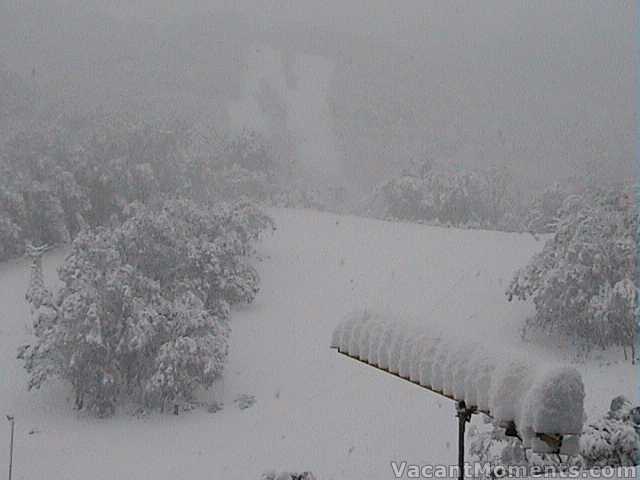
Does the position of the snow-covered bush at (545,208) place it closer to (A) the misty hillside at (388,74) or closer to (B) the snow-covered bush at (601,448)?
(A) the misty hillside at (388,74)

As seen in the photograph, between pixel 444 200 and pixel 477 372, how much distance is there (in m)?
23.3

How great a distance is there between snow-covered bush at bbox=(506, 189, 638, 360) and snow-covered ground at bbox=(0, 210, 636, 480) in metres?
0.64

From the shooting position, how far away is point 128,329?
12.8 m

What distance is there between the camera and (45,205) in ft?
64.6

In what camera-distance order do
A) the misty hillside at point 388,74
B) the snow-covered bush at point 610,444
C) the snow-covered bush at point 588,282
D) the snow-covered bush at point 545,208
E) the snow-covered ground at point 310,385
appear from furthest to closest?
the misty hillside at point 388,74 → the snow-covered bush at point 545,208 → the snow-covered bush at point 588,282 → the snow-covered ground at point 310,385 → the snow-covered bush at point 610,444

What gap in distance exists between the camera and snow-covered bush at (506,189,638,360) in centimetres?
1289

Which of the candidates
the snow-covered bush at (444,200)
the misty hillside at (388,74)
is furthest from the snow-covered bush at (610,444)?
the misty hillside at (388,74)

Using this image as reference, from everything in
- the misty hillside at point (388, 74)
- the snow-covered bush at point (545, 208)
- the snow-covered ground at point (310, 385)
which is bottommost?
the snow-covered ground at point (310, 385)

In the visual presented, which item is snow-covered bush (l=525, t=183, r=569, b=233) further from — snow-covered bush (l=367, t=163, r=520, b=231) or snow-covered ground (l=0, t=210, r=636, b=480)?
snow-covered ground (l=0, t=210, r=636, b=480)

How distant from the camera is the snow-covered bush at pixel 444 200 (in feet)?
85.8

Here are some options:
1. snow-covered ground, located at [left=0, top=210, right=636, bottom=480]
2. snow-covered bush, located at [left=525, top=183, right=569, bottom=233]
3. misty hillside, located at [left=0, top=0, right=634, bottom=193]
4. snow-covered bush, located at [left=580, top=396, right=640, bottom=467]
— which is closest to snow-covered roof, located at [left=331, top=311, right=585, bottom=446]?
snow-covered bush, located at [left=580, top=396, right=640, bottom=467]

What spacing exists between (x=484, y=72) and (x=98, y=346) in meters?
45.7

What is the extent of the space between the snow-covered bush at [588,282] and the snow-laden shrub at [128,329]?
6.31 m

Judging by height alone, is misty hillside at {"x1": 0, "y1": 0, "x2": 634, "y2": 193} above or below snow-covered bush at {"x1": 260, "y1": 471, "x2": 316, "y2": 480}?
above
